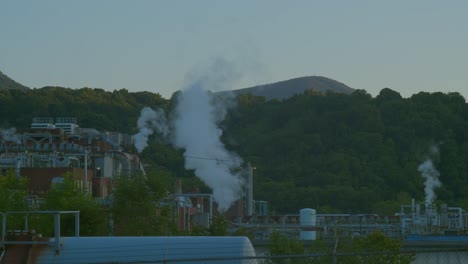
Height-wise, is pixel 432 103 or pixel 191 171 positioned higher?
pixel 432 103

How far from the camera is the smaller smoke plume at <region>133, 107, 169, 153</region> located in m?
122

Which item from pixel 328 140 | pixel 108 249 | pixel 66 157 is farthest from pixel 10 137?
pixel 328 140

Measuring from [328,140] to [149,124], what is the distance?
36.3m

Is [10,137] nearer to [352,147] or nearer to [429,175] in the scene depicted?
[429,175]

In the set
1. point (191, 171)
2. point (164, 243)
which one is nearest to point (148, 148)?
point (191, 171)

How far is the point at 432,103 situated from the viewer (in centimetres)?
17375

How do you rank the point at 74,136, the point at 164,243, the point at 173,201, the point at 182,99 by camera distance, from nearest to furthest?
1. the point at 164,243
2. the point at 173,201
3. the point at 74,136
4. the point at 182,99

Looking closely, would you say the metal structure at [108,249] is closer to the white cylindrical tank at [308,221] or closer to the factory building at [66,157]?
the factory building at [66,157]

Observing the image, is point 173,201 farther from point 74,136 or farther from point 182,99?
point 182,99

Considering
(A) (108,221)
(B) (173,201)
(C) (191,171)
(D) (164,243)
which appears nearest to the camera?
(D) (164,243)

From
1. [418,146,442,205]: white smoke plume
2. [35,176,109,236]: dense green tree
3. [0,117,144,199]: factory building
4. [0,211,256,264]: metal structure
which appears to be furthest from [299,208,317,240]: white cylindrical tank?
[0,211,256,264]: metal structure

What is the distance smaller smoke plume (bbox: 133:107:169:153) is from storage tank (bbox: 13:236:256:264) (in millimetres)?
87079

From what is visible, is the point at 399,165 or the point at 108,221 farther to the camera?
the point at 399,165

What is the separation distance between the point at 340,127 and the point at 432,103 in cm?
1591
